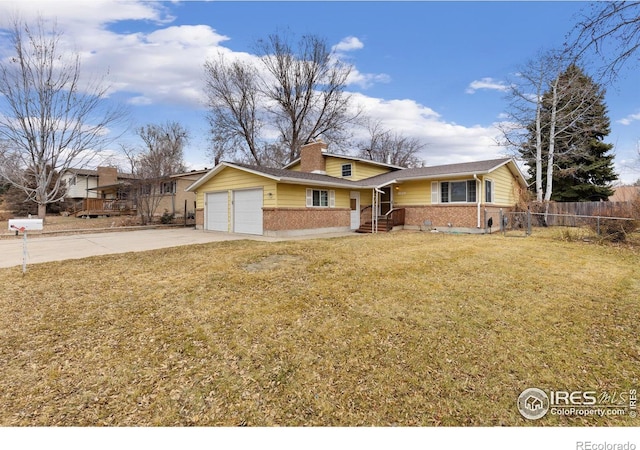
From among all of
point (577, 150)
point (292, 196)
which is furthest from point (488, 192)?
point (577, 150)

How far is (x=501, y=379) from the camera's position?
2.96m

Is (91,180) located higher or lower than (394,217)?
higher

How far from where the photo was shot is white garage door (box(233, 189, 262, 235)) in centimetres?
1421

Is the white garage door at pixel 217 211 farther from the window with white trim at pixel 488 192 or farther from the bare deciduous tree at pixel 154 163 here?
the window with white trim at pixel 488 192

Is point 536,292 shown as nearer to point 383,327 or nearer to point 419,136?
point 383,327

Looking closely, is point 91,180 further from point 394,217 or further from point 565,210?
point 565,210

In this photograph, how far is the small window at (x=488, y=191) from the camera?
1498cm

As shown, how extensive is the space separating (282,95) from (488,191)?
1976 centimetres

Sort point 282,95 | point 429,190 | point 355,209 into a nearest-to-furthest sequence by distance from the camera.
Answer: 1. point 429,190
2. point 355,209
3. point 282,95

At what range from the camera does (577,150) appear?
21.2 meters

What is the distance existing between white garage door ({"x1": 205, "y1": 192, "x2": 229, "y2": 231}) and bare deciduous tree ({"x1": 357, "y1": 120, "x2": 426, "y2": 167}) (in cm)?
2175

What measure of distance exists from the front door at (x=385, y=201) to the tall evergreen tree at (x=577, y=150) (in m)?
10.9

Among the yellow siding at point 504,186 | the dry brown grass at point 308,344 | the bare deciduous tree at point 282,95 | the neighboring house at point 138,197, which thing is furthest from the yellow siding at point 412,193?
the neighboring house at point 138,197
